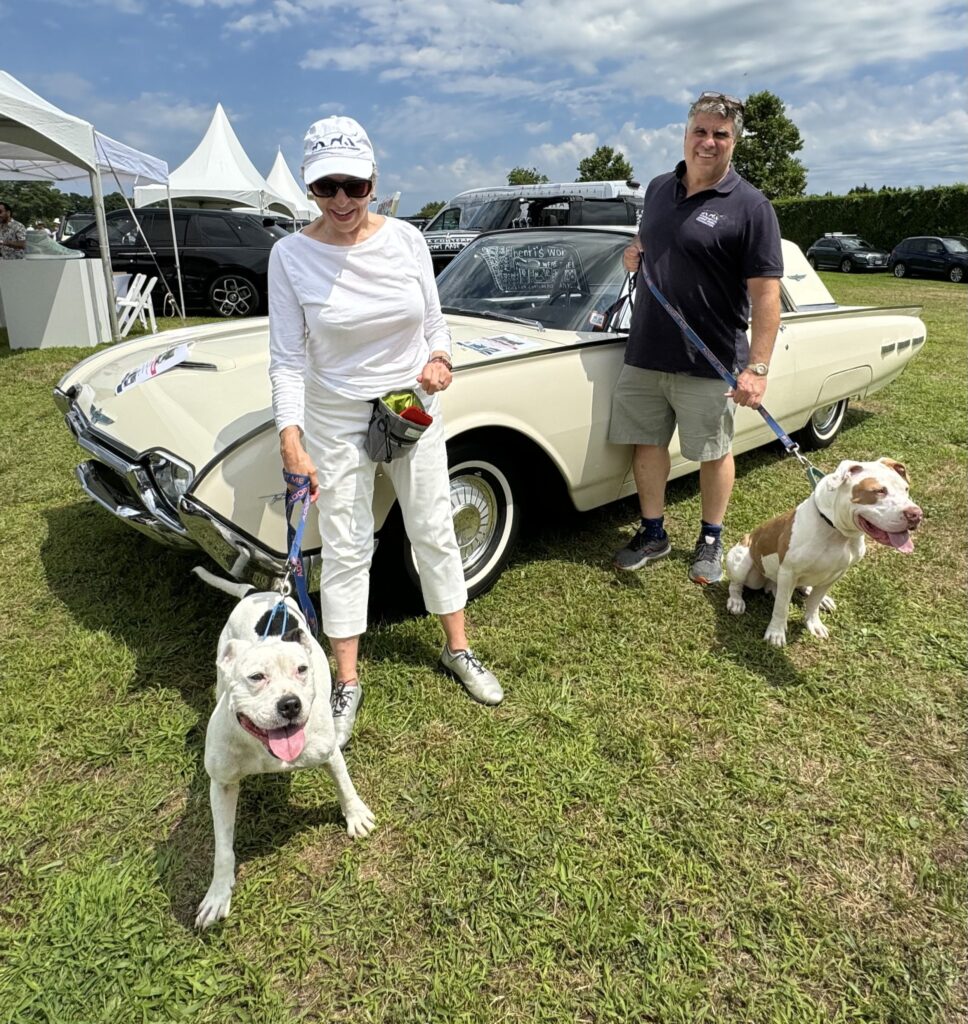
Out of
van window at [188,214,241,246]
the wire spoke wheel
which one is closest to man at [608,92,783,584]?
the wire spoke wheel

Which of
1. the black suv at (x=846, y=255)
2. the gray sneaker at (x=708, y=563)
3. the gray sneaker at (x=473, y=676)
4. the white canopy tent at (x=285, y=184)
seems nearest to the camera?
the gray sneaker at (x=473, y=676)

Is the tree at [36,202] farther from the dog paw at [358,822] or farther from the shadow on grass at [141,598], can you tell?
the dog paw at [358,822]

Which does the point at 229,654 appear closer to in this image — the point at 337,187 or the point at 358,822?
the point at 358,822

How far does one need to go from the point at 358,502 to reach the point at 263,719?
924 millimetres

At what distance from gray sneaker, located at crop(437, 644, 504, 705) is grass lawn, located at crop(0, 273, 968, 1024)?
2.1 inches

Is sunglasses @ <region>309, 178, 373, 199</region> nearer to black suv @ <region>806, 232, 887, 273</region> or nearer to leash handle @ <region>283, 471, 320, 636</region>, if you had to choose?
leash handle @ <region>283, 471, 320, 636</region>

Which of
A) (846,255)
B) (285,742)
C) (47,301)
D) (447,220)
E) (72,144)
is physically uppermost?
(72,144)

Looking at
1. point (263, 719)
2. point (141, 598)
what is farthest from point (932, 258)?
point (263, 719)

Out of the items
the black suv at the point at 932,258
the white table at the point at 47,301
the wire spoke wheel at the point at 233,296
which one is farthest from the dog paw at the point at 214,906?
the black suv at the point at 932,258

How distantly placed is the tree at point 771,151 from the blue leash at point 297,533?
42.1 meters

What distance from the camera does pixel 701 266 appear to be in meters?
3.00

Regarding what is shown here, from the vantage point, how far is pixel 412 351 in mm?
2369

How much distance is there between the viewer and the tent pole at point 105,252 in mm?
9657

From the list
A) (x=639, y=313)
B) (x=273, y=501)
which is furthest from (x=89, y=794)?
(x=639, y=313)
